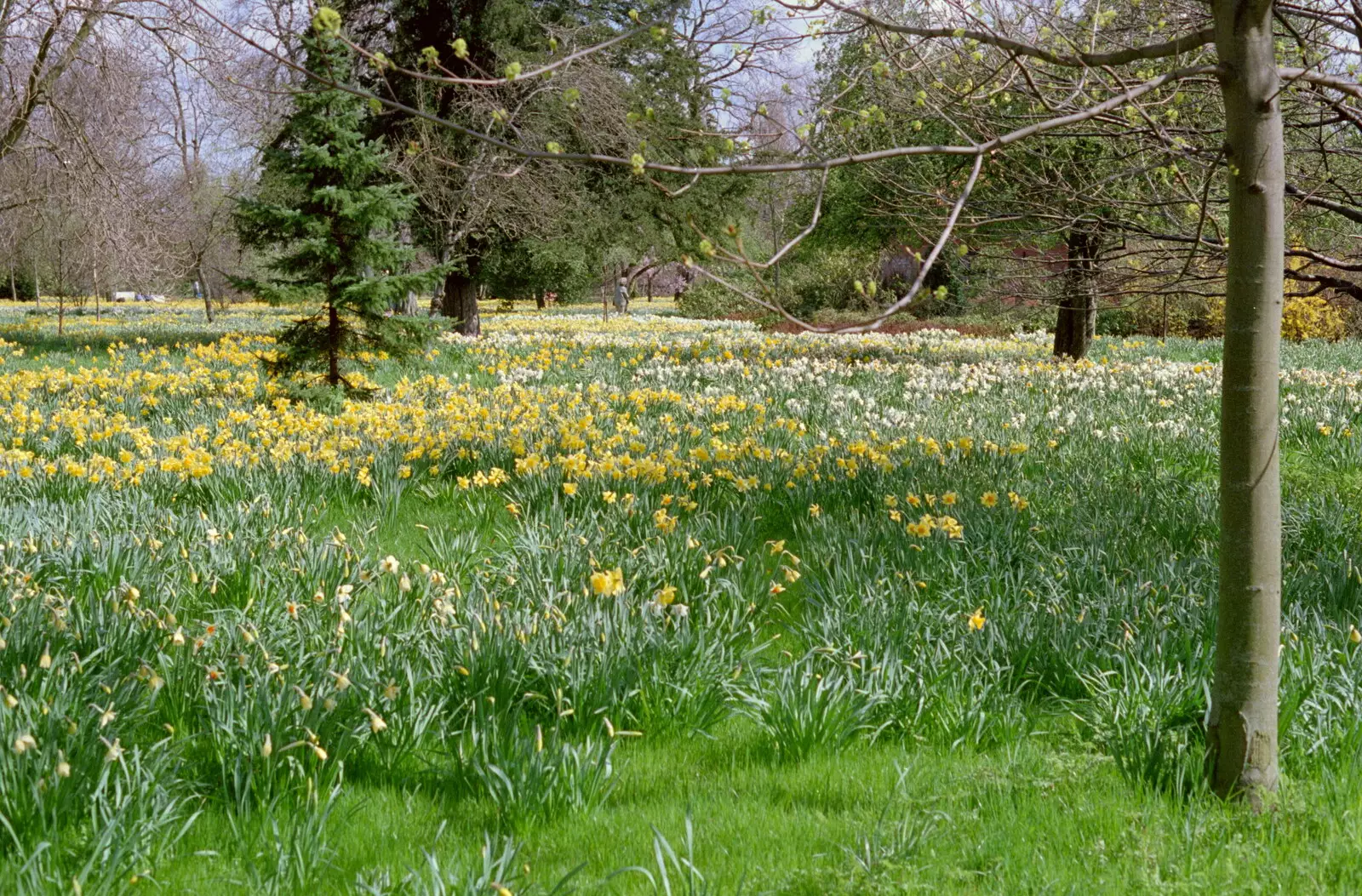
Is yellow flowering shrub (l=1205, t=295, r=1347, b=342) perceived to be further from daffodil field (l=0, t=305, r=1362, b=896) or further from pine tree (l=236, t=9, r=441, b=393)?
pine tree (l=236, t=9, r=441, b=393)

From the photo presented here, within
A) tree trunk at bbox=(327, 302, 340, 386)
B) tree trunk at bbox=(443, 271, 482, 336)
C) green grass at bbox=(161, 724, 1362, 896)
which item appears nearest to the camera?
green grass at bbox=(161, 724, 1362, 896)

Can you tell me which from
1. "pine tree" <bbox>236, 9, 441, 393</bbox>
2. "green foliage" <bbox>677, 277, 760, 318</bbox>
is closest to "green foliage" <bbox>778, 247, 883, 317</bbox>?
"green foliage" <bbox>677, 277, 760, 318</bbox>

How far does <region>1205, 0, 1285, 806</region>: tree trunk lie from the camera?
2.18m

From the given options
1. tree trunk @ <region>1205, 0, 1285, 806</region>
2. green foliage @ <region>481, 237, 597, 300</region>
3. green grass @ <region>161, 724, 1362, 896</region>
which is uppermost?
green foliage @ <region>481, 237, 597, 300</region>

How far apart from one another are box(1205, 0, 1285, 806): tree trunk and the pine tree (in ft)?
22.7

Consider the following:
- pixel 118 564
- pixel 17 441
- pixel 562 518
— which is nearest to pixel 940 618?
pixel 562 518

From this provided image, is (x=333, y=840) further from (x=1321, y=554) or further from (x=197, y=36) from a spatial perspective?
(x=197, y=36)

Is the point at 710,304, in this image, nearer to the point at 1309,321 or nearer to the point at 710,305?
the point at 710,305

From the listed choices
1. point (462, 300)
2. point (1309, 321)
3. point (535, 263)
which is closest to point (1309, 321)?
point (1309, 321)

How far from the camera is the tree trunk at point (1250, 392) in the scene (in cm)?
218

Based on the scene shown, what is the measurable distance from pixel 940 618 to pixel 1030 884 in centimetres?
137

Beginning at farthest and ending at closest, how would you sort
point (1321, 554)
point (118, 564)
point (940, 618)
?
point (1321, 554) → point (118, 564) → point (940, 618)

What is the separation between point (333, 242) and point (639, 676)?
6.48 meters

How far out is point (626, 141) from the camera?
619 inches
